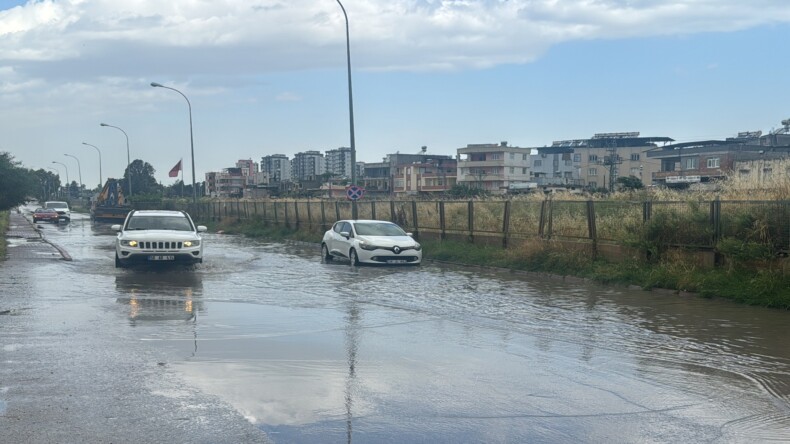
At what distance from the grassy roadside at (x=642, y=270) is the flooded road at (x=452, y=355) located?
472 mm

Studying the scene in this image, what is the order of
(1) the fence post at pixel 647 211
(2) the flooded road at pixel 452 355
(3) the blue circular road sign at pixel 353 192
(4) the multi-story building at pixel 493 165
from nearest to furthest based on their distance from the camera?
(2) the flooded road at pixel 452 355 → (1) the fence post at pixel 647 211 → (3) the blue circular road sign at pixel 353 192 → (4) the multi-story building at pixel 493 165

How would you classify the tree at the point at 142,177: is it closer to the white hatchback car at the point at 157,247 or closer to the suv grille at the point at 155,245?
the white hatchback car at the point at 157,247

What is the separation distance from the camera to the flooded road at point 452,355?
20.6ft

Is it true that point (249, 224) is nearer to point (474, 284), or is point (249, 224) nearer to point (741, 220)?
point (474, 284)

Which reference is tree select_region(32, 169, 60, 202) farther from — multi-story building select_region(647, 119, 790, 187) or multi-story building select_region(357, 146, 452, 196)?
multi-story building select_region(647, 119, 790, 187)

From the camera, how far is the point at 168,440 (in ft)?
18.5

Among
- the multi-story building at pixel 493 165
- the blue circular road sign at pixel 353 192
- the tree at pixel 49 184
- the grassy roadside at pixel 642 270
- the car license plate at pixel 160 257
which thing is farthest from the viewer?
the tree at pixel 49 184

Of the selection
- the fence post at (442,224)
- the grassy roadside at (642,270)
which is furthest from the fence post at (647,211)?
the fence post at (442,224)

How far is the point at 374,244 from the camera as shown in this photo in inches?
843

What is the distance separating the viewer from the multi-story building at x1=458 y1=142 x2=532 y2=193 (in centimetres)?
10981

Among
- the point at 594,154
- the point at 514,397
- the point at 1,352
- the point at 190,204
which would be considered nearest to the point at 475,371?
the point at 514,397

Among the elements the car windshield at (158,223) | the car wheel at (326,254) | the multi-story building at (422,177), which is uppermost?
the multi-story building at (422,177)

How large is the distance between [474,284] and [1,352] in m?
10.7

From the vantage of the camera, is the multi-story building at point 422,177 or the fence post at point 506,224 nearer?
the fence post at point 506,224
